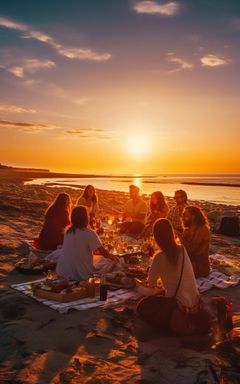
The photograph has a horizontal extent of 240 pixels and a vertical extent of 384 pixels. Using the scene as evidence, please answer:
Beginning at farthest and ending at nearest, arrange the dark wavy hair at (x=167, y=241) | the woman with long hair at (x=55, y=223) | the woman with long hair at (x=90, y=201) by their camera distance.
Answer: the woman with long hair at (x=90, y=201) → the woman with long hair at (x=55, y=223) → the dark wavy hair at (x=167, y=241)

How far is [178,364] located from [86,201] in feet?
28.5

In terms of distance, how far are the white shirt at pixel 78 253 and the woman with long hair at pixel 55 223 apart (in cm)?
220

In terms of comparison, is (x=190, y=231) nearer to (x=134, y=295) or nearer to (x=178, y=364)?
(x=134, y=295)

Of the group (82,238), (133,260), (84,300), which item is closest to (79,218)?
(82,238)

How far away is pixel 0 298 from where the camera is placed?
22.8ft

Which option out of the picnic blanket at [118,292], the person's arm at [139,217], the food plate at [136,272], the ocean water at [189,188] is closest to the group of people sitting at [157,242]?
the person's arm at [139,217]

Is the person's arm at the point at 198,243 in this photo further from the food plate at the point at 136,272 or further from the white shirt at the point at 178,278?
the white shirt at the point at 178,278

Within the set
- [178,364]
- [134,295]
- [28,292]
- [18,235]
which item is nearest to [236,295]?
[134,295]

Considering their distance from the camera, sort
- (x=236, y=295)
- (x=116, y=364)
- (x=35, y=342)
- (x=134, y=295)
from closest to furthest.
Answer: (x=116, y=364)
(x=35, y=342)
(x=134, y=295)
(x=236, y=295)

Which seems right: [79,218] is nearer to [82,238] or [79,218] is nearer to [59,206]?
[82,238]

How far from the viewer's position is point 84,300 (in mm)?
6980

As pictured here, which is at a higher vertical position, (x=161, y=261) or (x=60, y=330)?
(x=161, y=261)

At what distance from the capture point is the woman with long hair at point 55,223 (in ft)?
32.8

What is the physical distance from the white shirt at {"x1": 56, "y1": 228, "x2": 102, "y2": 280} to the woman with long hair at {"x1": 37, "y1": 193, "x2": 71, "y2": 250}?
2202 mm
